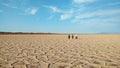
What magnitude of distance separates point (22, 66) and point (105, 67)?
78.7 inches

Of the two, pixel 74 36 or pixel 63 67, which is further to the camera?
pixel 74 36

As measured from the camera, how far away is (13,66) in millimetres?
3928

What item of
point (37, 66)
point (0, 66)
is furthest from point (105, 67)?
point (0, 66)

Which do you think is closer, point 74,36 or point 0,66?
point 0,66

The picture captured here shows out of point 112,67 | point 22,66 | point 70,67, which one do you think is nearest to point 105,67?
point 112,67

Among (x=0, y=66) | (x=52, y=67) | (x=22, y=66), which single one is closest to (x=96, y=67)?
(x=52, y=67)

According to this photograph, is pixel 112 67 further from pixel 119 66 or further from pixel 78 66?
pixel 78 66

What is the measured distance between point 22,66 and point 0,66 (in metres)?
0.53

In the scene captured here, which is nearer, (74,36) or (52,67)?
(52,67)

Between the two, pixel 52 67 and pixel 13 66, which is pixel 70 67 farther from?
pixel 13 66

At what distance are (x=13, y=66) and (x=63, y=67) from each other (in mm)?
1231

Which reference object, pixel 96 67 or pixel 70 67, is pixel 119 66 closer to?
pixel 96 67

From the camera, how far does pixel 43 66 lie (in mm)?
3896

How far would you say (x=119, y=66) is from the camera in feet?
12.6
